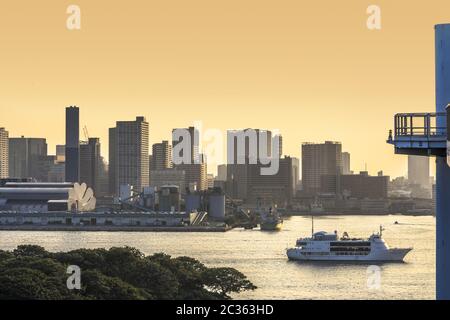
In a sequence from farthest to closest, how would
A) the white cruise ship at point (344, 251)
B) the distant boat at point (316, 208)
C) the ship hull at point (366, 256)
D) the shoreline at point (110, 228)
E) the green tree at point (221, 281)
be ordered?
the distant boat at point (316, 208) → the shoreline at point (110, 228) → the white cruise ship at point (344, 251) → the ship hull at point (366, 256) → the green tree at point (221, 281)

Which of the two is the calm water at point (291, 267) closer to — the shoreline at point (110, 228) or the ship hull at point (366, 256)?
the ship hull at point (366, 256)

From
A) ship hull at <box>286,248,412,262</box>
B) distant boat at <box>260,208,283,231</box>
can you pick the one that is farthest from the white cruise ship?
distant boat at <box>260,208,283,231</box>

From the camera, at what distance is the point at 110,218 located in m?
124

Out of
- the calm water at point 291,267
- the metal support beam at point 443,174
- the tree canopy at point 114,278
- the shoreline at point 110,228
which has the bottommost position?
the calm water at point 291,267

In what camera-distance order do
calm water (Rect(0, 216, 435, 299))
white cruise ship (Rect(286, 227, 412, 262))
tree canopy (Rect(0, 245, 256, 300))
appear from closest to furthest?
tree canopy (Rect(0, 245, 256, 300)), calm water (Rect(0, 216, 435, 299)), white cruise ship (Rect(286, 227, 412, 262))

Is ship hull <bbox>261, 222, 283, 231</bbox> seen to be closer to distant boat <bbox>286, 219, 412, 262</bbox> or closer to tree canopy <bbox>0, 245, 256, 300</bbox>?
distant boat <bbox>286, 219, 412, 262</bbox>

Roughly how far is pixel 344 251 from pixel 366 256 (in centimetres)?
189

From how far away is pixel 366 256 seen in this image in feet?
229

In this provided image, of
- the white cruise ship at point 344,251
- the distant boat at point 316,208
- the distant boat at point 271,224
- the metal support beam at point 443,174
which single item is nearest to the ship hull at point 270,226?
the distant boat at point 271,224

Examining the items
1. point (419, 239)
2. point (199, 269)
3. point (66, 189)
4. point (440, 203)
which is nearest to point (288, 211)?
point (66, 189)

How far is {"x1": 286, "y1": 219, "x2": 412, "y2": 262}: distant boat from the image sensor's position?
69875 mm

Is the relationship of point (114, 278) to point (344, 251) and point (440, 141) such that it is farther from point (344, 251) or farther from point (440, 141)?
point (344, 251)

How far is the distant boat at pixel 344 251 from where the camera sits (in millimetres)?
69875

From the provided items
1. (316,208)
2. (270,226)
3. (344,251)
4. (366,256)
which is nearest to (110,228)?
(270,226)
